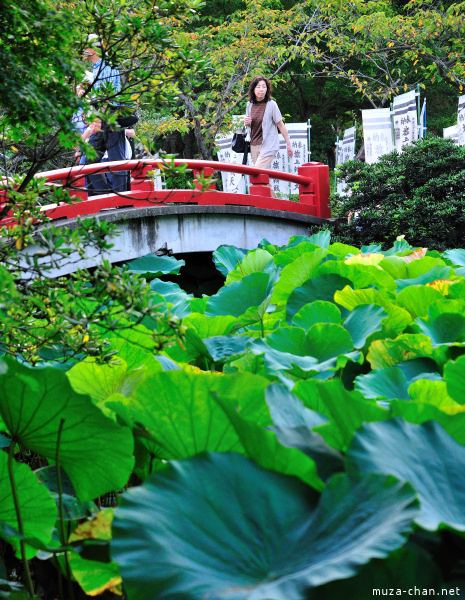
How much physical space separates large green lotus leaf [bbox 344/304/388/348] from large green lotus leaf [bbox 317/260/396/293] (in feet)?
1.13

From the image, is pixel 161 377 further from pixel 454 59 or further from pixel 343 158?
pixel 343 158

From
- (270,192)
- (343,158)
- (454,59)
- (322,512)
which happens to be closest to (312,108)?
(343,158)

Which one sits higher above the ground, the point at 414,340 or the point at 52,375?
the point at 52,375

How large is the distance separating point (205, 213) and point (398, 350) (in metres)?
6.34

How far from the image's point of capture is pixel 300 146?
40.4 ft

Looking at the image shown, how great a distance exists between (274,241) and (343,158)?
520 centimetres

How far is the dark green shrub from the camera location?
277 inches

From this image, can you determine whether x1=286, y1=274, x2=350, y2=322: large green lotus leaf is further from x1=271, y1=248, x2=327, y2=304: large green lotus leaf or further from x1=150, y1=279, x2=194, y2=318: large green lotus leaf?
x1=150, y1=279, x2=194, y2=318: large green lotus leaf

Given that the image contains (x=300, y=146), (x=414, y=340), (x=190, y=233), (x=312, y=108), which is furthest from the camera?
(x=312, y=108)

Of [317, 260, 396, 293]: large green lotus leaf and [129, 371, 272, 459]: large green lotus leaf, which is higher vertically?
[129, 371, 272, 459]: large green lotus leaf

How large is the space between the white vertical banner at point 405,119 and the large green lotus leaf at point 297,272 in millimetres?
8619

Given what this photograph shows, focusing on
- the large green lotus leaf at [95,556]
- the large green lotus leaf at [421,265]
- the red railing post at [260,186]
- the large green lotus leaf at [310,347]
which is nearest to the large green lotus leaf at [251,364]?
the large green lotus leaf at [310,347]

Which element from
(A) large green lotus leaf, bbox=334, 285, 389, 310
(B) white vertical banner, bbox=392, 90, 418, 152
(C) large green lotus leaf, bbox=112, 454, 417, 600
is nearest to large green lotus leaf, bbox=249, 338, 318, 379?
(A) large green lotus leaf, bbox=334, 285, 389, 310

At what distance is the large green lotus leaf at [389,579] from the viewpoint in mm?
564
